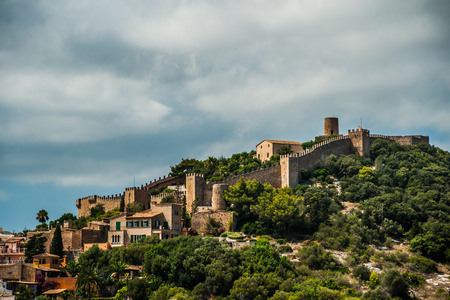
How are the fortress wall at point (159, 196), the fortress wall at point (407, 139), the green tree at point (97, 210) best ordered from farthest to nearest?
the fortress wall at point (407, 139) → the green tree at point (97, 210) → the fortress wall at point (159, 196)

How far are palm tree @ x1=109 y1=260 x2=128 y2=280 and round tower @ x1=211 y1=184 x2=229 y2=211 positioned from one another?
479 inches

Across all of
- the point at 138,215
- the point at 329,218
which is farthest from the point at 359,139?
the point at 138,215

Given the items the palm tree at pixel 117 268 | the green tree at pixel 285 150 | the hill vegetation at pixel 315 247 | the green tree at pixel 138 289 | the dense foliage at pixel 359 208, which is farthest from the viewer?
the green tree at pixel 285 150

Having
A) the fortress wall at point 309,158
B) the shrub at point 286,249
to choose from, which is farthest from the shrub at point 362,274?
the fortress wall at point 309,158

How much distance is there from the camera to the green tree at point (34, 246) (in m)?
56.6

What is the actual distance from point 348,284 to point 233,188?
16.6m

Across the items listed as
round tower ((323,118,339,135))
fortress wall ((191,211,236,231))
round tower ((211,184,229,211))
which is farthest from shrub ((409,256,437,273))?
round tower ((323,118,339,135))

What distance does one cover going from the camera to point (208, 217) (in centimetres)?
6131

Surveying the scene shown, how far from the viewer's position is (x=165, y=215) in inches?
2365

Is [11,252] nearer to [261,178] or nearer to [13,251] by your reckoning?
[13,251]

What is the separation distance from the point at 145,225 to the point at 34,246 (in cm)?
973

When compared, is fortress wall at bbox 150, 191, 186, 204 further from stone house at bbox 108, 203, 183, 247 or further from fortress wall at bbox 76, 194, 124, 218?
stone house at bbox 108, 203, 183, 247

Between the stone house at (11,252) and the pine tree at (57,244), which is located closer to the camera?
the pine tree at (57,244)

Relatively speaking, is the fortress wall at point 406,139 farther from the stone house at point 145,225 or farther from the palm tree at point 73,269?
the palm tree at point 73,269
